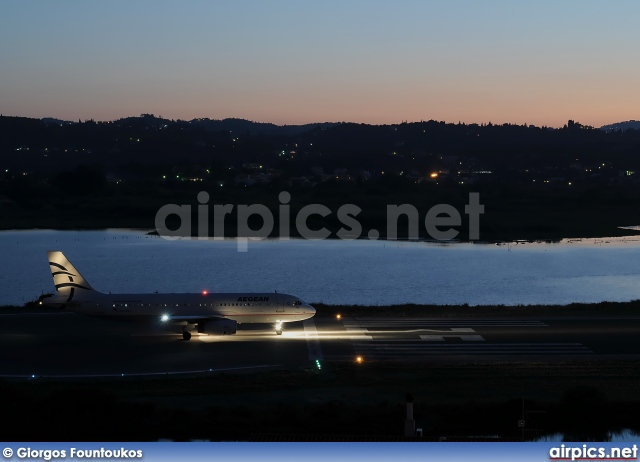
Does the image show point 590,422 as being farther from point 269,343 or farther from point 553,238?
point 553,238

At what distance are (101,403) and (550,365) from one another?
923 inches

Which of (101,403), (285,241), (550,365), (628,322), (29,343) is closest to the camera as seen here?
(101,403)

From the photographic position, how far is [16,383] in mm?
44531

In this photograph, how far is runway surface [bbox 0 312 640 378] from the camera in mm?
49344

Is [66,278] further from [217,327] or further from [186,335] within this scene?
[217,327]

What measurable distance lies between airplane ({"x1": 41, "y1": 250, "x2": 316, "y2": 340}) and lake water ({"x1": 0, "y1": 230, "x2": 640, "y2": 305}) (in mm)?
25704

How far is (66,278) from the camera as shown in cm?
5791

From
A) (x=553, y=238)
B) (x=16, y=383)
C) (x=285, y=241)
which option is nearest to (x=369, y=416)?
(x=16, y=383)

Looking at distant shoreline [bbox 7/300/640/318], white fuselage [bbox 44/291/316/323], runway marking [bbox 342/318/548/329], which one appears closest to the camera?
white fuselage [bbox 44/291/316/323]

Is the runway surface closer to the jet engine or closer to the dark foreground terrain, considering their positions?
the jet engine

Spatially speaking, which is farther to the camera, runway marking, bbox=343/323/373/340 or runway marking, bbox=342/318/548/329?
runway marking, bbox=342/318/548/329

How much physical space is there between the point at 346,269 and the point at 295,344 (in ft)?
189

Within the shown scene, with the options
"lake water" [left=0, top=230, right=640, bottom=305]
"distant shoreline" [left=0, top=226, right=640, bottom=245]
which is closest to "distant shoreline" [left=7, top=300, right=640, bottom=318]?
"lake water" [left=0, top=230, right=640, bottom=305]

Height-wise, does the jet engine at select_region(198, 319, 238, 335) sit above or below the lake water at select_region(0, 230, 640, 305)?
above
